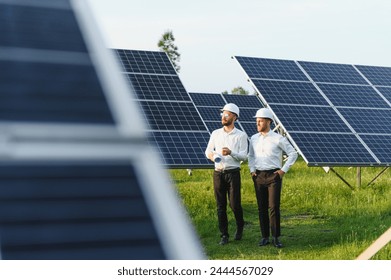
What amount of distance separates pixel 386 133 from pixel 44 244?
32.7 ft

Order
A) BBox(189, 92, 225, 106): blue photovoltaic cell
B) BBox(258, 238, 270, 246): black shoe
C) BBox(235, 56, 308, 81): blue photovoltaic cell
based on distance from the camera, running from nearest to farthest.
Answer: BBox(258, 238, 270, 246): black shoe < BBox(235, 56, 308, 81): blue photovoltaic cell < BBox(189, 92, 225, 106): blue photovoltaic cell

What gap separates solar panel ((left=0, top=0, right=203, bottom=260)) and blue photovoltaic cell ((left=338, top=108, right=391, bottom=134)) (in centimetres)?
960

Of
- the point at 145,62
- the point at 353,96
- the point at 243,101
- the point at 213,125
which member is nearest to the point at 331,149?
the point at 353,96

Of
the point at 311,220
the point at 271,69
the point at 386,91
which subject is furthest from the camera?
the point at 386,91

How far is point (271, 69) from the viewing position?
38.2ft

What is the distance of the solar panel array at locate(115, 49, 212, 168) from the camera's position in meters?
8.66

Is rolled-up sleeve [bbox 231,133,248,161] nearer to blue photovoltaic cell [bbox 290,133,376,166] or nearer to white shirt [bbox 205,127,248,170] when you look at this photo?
white shirt [bbox 205,127,248,170]

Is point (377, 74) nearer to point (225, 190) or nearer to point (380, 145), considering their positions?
point (380, 145)

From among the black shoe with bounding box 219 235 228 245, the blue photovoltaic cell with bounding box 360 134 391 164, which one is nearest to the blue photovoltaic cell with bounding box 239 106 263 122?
the blue photovoltaic cell with bounding box 360 134 391 164

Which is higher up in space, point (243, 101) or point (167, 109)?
point (243, 101)

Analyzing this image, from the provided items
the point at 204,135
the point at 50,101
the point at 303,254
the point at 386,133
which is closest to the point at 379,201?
the point at 386,133

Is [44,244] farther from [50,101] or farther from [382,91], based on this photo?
[382,91]

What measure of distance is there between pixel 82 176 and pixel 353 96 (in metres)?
10.8

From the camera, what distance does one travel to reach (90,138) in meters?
0.97
